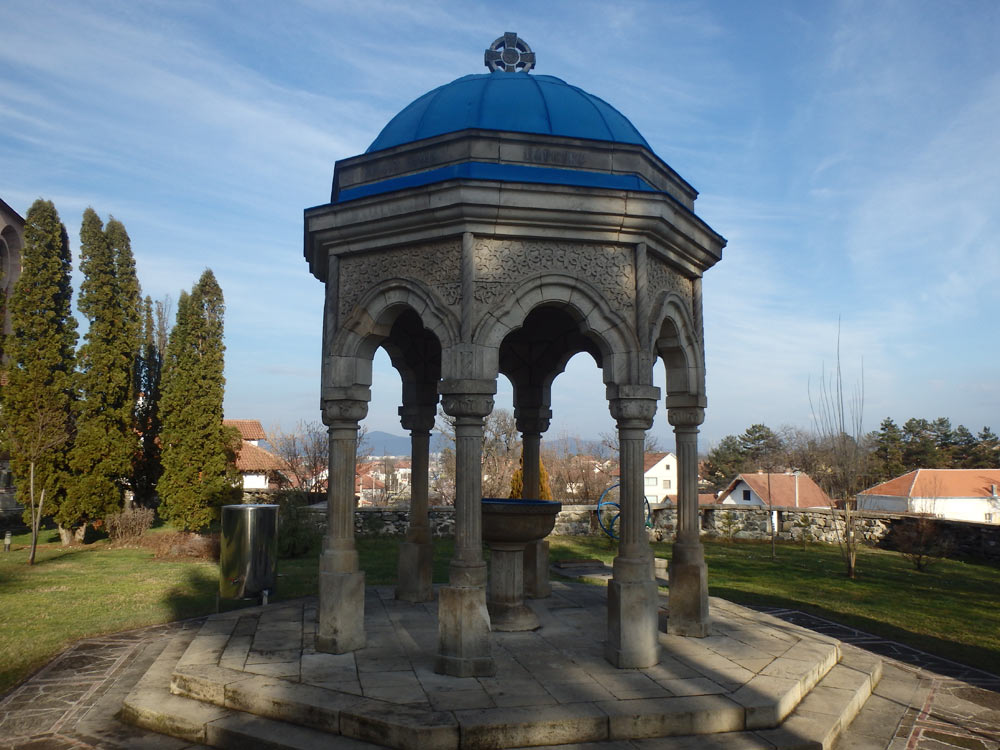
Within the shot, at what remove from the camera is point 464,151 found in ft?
22.8

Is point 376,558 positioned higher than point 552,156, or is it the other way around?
point 552,156

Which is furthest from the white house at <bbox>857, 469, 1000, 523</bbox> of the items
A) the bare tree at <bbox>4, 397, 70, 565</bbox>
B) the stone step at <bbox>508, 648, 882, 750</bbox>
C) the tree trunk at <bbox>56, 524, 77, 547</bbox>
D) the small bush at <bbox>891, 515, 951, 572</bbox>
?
the bare tree at <bbox>4, 397, 70, 565</bbox>

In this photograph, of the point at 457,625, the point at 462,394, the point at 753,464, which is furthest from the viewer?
the point at 753,464

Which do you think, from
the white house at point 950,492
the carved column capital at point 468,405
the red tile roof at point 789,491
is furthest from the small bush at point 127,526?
the white house at point 950,492

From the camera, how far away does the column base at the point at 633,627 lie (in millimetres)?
6004

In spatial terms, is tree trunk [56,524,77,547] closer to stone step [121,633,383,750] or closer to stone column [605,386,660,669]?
stone step [121,633,383,750]

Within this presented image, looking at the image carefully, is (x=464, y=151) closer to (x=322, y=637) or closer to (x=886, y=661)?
(x=322, y=637)

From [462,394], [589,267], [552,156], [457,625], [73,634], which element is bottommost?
[73,634]

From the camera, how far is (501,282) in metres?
6.52

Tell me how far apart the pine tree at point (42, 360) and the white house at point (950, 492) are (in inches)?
1450

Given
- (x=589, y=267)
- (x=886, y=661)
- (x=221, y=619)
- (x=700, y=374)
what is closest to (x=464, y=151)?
(x=589, y=267)

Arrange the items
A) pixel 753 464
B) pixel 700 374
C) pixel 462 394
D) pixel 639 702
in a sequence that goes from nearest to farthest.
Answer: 1. pixel 639 702
2. pixel 462 394
3. pixel 700 374
4. pixel 753 464

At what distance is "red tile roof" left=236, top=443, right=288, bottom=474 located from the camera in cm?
3431

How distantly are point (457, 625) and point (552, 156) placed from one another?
15.4 ft
